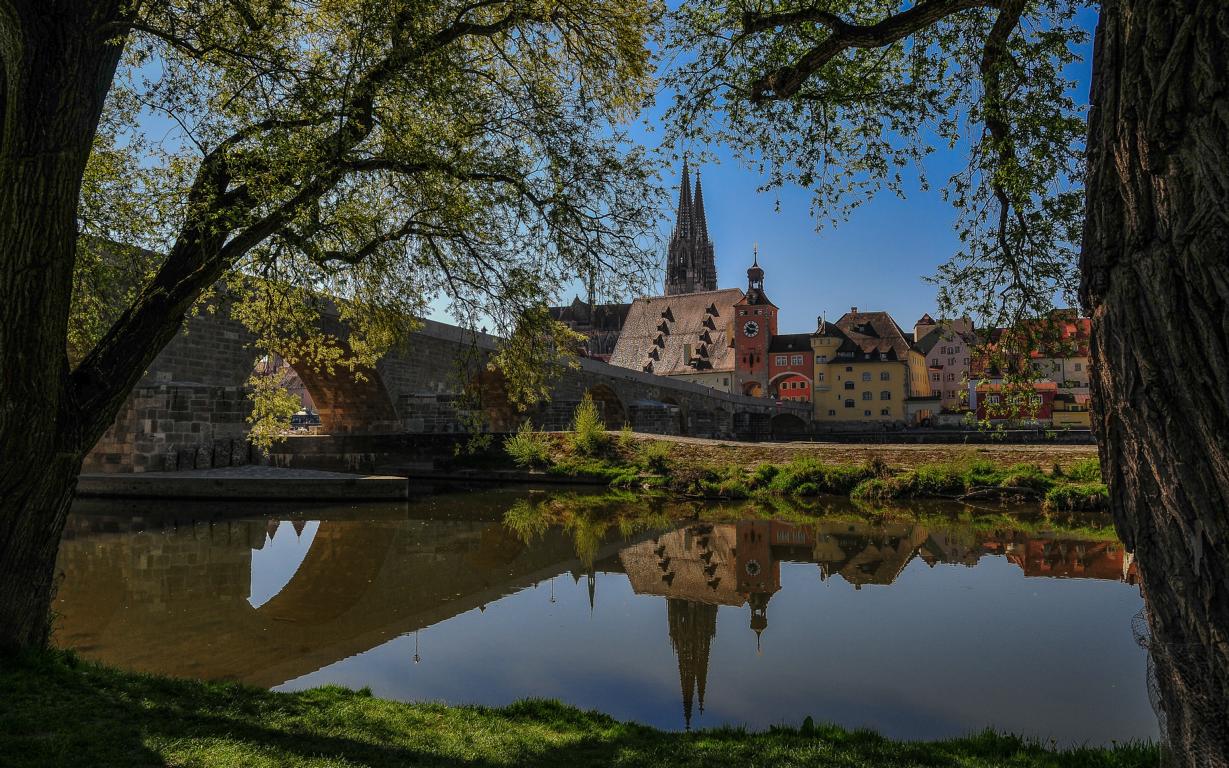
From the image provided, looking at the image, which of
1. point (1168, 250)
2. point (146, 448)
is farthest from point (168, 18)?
point (146, 448)

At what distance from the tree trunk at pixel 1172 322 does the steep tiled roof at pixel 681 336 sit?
61.1m

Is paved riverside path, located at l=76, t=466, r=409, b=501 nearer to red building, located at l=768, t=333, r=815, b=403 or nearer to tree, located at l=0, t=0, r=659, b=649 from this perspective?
tree, located at l=0, t=0, r=659, b=649

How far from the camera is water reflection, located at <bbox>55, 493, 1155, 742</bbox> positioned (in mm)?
4543

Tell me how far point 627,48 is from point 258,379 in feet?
15.8

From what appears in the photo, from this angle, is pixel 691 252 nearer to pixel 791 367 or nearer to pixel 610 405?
pixel 791 367

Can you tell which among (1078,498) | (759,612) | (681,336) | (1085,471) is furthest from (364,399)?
(681,336)

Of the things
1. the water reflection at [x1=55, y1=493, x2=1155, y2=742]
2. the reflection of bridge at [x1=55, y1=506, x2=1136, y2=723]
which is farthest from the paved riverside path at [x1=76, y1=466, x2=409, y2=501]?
the water reflection at [x1=55, y1=493, x2=1155, y2=742]

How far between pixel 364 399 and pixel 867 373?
4509cm

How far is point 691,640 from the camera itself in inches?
228

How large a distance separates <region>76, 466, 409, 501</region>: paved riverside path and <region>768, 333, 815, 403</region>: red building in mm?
51047

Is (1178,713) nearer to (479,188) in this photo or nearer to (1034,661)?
(1034,661)

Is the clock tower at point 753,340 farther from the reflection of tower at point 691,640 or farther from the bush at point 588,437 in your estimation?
the reflection of tower at point 691,640

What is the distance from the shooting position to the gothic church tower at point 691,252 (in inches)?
3489

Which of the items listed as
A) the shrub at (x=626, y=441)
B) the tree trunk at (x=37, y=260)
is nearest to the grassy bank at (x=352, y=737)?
the tree trunk at (x=37, y=260)
